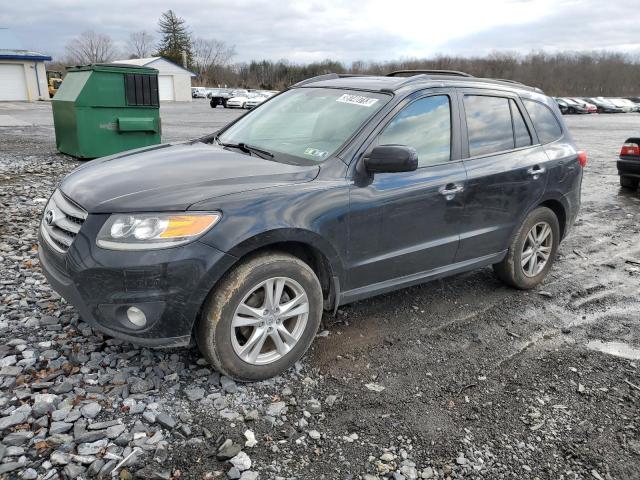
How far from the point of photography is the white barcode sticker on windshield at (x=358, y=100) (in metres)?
3.71

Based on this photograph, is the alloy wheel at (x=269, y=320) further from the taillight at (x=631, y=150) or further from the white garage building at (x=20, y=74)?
the white garage building at (x=20, y=74)

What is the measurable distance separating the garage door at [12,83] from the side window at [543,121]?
1760 inches

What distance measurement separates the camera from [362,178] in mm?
3379

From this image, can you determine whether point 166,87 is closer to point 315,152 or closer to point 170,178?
point 315,152

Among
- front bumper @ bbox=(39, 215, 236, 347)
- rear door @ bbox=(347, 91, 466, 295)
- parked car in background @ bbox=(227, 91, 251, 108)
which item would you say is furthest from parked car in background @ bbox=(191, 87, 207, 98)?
front bumper @ bbox=(39, 215, 236, 347)

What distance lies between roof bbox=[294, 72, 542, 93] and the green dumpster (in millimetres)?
6074

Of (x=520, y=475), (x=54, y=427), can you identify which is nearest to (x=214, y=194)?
(x=54, y=427)

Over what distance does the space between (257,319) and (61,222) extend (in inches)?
49.9

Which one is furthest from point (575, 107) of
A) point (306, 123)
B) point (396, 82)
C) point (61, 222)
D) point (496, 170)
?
point (61, 222)

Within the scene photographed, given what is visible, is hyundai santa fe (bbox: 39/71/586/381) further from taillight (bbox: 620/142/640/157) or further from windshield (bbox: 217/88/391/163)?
taillight (bbox: 620/142/640/157)

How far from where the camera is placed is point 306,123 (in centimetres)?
391

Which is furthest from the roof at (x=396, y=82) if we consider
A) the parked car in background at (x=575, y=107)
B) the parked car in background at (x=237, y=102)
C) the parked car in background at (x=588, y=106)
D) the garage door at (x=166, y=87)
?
the garage door at (x=166, y=87)

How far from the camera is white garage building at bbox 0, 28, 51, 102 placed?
39.8 metres

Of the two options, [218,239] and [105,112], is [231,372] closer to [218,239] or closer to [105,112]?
[218,239]
